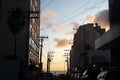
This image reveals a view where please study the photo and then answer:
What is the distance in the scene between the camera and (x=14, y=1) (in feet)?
267

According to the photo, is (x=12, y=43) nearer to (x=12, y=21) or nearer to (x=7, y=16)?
(x=7, y=16)

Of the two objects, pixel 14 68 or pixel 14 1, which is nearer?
pixel 14 68

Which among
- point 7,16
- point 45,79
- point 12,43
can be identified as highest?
point 7,16

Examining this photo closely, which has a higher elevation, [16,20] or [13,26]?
[16,20]

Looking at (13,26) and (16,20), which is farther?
(13,26)

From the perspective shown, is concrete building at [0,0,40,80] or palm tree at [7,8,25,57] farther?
palm tree at [7,8,25,57]

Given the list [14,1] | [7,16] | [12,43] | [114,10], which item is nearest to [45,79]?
[114,10]

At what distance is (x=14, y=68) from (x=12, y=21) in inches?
1136

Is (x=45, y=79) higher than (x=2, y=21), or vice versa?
(x=2, y=21)

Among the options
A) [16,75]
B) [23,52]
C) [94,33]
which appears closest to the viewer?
[16,75]

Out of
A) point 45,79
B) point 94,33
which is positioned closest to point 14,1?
point 45,79

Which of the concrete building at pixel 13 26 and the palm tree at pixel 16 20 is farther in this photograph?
the palm tree at pixel 16 20

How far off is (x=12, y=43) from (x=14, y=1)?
10.0 metres

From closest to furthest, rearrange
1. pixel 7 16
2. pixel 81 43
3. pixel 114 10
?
1. pixel 114 10
2. pixel 7 16
3. pixel 81 43
